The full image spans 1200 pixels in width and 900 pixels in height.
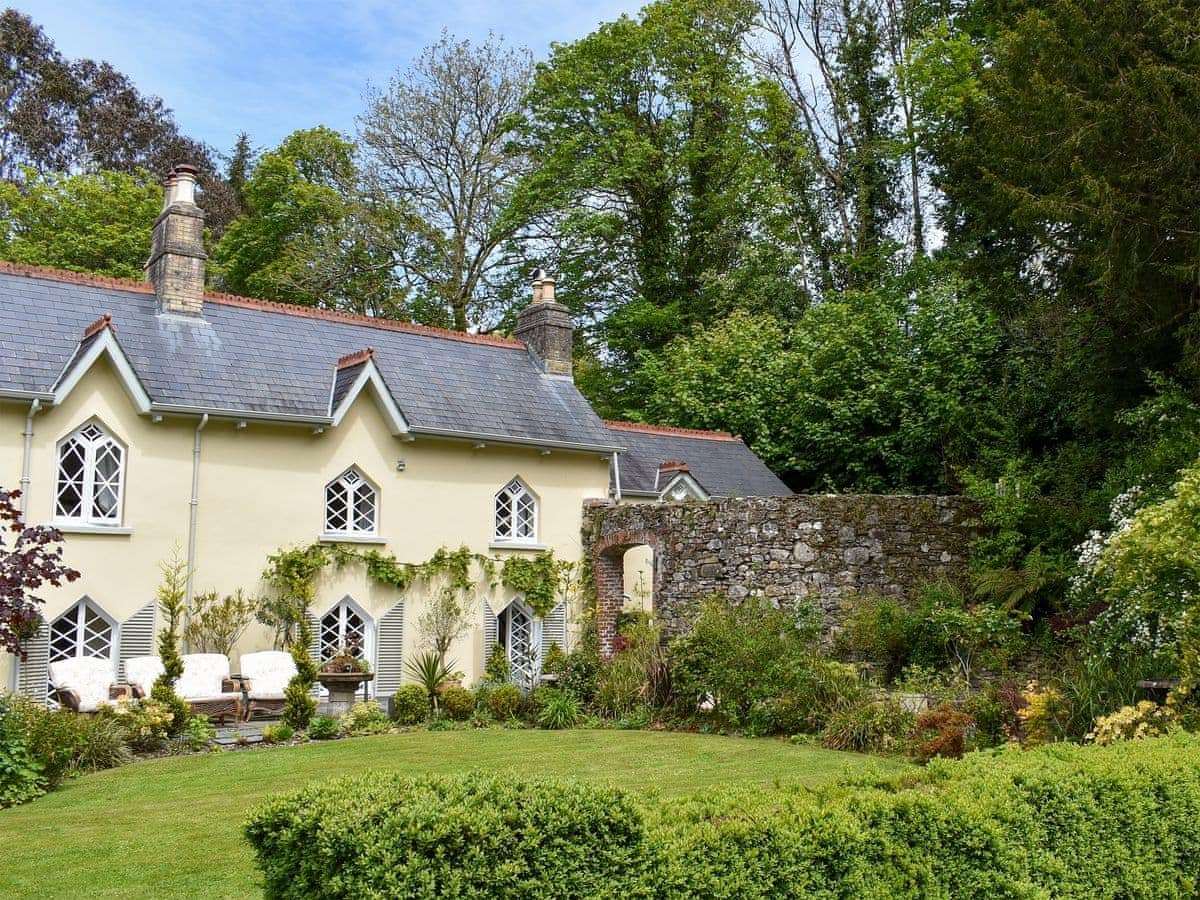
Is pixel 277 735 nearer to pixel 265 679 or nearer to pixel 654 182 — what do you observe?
pixel 265 679

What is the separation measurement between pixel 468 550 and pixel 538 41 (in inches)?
802

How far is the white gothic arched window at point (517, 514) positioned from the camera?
65.2 ft

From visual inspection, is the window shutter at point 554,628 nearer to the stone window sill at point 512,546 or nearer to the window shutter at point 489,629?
the window shutter at point 489,629

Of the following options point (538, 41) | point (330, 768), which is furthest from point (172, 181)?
point (538, 41)

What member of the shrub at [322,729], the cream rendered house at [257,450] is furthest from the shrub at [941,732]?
the cream rendered house at [257,450]

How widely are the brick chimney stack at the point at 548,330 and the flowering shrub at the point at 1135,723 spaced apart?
14.3 meters

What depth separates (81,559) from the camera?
15523mm

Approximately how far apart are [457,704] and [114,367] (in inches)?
285

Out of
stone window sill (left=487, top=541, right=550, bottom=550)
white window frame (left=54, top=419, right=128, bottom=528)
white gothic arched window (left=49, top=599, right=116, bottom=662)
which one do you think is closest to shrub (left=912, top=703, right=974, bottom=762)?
stone window sill (left=487, top=541, right=550, bottom=550)

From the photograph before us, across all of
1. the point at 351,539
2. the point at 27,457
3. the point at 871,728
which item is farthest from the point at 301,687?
the point at 871,728

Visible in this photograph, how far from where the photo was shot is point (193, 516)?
16.5 metres

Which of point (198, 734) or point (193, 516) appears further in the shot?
point (193, 516)

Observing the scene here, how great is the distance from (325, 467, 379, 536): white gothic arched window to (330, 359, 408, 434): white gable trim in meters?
1.01

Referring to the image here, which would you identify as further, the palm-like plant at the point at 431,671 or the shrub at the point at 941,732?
the palm-like plant at the point at 431,671
